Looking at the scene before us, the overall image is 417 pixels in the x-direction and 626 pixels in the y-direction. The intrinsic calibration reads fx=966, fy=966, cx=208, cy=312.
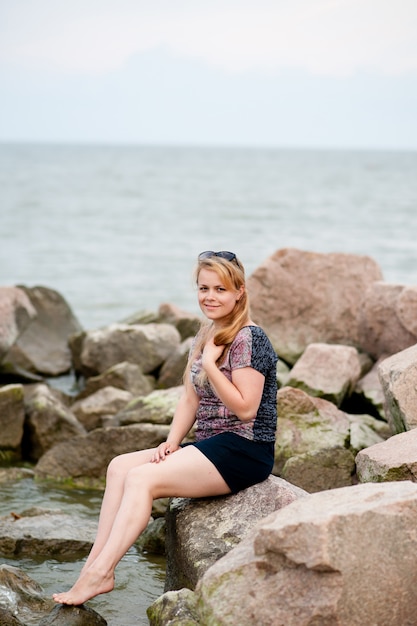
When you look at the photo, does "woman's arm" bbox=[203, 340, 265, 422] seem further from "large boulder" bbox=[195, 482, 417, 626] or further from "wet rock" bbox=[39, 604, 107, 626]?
"wet rock" bbox=[39, 604, 107, 626]

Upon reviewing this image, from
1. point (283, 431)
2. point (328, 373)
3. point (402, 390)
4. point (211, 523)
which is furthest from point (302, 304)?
point (211, 523)

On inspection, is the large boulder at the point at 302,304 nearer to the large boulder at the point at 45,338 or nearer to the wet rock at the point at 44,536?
the large boulder at the point at 45,338

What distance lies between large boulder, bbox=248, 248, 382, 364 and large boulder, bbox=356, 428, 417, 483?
5004 millimetres

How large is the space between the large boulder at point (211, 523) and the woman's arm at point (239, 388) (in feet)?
1.39

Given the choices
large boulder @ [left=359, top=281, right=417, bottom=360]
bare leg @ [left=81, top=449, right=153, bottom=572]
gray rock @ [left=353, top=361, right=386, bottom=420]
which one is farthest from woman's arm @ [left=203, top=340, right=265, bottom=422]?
large boulder @ [left=359, top=281, right=417, bottom=360]

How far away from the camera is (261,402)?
5.27m

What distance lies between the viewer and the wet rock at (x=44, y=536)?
6219 millimetres

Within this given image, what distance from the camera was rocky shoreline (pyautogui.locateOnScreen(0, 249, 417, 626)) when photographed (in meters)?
3.97

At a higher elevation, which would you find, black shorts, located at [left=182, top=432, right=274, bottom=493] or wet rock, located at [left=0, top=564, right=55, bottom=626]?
black shorts, located at [left=182, top=432, right=274, bottom=493]

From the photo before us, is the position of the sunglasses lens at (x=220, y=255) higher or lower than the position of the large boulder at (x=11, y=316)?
higher

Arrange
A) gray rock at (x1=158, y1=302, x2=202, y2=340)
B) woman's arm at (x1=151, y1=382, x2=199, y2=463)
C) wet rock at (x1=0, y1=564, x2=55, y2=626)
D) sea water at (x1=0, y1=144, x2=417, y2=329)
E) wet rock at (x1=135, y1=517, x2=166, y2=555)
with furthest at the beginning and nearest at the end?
sea water at (x1=0, y1=144, x2=417, y2=329), gray rock at (x1=158, y1=302, x2=202, y2=340), wet rock at (x1=135, y1=517, x2=166, y2=555), woman's arm at (x1=151, y1=382, x2=199, y2=463), wet rock at (x1=0, y1=564, x2=55, y2=626)

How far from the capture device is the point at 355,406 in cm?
889

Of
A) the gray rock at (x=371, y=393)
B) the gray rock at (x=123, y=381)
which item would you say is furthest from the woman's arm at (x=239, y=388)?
the gray rock at (x=123, y=381)

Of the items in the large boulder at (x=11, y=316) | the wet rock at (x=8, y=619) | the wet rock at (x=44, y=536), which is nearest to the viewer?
the wet rock at (x=8, y=619)
